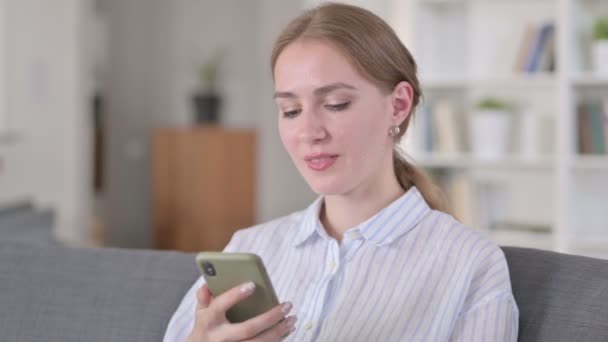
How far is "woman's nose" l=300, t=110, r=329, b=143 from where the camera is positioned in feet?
4.38

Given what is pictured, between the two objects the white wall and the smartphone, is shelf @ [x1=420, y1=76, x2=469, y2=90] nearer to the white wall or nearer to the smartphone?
the white wall

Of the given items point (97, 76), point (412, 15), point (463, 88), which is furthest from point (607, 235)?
→ point (97, 76)

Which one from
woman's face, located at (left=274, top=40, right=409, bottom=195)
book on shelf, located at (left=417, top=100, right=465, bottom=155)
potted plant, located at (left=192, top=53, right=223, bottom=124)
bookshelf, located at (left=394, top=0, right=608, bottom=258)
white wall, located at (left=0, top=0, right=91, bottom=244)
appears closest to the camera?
woman's face, located at (left=274, top=40, right=409, bottom=195)

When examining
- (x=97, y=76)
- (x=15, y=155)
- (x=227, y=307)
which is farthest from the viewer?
(x=97, y=76)

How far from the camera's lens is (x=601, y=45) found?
3898 millimetres

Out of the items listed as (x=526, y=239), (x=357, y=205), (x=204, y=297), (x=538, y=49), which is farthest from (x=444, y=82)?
(x=204, y=297)

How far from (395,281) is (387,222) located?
0.30 ft

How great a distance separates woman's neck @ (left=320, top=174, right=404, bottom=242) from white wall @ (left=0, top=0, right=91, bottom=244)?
4.39 meters

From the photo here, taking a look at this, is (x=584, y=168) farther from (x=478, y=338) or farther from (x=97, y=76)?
(x=97, y=76)

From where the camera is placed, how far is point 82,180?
6070 millimetres

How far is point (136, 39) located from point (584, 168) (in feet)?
14.9

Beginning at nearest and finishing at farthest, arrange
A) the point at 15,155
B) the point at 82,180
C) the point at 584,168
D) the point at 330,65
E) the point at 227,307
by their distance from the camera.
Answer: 1. the point at 227,307
2. the point at 330,65
3. the point at 584,168
4. the point at 15,155
5. the point at 82,180

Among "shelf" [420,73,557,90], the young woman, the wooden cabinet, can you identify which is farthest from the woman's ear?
the wooden cabinet

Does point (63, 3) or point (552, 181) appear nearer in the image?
point (552, 181)
